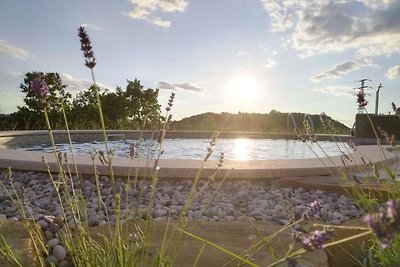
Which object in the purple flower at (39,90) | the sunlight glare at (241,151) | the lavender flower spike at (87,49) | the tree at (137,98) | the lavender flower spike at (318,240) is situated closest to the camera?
the lavender flower spike at (318,240)

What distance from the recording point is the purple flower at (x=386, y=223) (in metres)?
0.58

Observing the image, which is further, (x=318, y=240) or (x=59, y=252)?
(x=59, y=252)

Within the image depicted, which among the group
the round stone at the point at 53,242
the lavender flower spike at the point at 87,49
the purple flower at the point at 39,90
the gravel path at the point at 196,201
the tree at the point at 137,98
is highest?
the tree at the point at 137,98

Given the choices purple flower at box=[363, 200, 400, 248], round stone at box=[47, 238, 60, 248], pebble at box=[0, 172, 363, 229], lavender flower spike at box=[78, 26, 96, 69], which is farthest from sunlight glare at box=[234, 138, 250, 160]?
purple flower at box=[363, 200, 400, 248]

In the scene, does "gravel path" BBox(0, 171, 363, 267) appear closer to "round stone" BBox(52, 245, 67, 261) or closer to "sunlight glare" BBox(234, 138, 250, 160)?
"round stone" BBox(52, 245, 67, 261)

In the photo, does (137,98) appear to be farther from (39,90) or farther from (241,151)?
(39,90)

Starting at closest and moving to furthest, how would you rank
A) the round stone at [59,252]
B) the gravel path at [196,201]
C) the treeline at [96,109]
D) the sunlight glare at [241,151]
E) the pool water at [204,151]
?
the round stone at [59,252]
the gravel path at [196,201]
the pool water at [204,151]
the sunlight glare at [241,151]
the treeline at [96,109]

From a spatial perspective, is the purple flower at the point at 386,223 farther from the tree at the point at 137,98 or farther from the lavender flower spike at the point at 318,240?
the tree at the point at 137,98

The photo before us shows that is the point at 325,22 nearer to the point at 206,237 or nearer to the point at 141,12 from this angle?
the point at 141,12

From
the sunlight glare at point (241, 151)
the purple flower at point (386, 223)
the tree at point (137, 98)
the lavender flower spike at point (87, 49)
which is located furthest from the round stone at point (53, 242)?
the tree at point (137, 98)

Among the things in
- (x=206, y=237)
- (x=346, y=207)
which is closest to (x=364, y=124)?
(x=346, y=207)

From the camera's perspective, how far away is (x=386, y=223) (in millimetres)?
591

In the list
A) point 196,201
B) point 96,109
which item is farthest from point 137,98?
point 196,201

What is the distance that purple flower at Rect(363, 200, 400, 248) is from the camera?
0.58m
